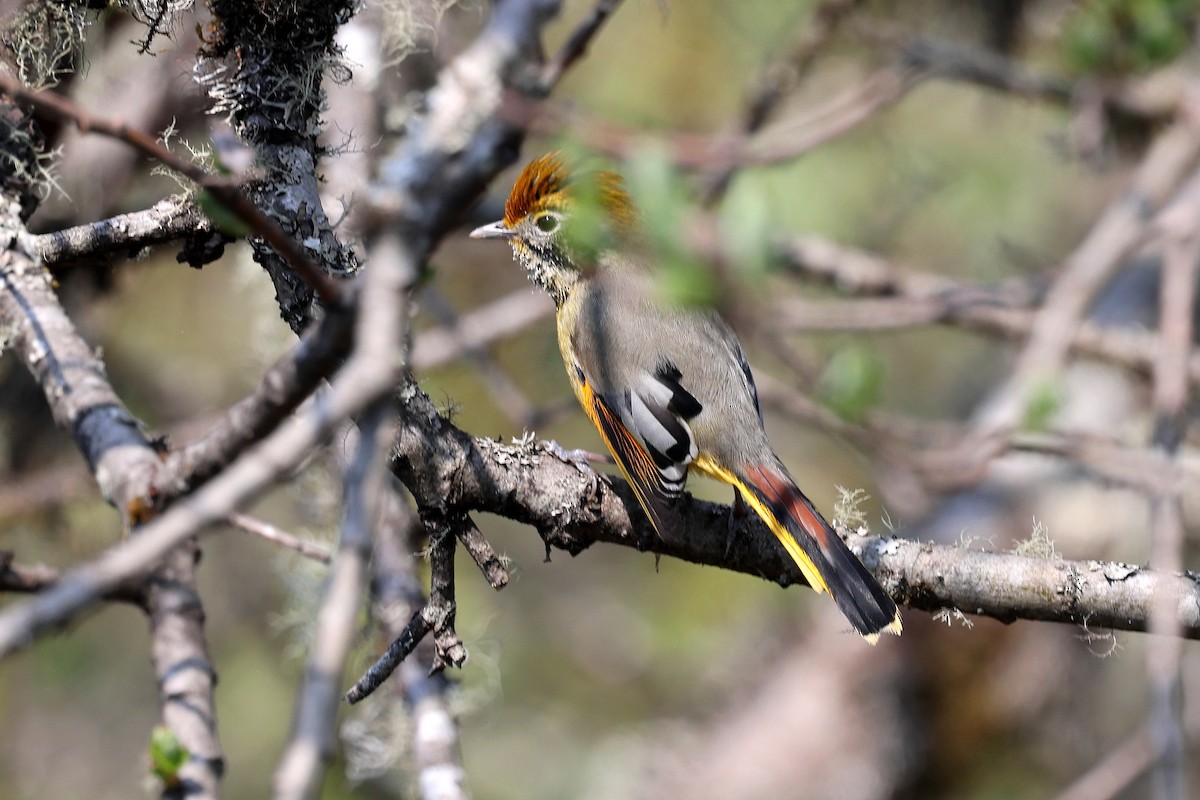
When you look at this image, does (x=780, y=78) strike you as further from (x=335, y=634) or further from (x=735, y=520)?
(x=335, y=634)

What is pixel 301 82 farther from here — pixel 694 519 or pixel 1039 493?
pixel 1039 493

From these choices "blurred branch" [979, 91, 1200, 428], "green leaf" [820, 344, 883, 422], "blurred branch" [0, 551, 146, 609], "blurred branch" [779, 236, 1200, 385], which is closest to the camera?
"blurred branch" [0, 551, 146, 609]

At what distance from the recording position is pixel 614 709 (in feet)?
27.0

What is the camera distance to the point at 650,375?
12.3 ft

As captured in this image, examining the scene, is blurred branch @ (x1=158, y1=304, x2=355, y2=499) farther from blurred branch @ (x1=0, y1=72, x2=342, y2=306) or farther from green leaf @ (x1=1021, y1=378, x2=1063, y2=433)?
green leaf @ (x1=1021, y1=378, x2=1063, y2=433)

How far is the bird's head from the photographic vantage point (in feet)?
12.9

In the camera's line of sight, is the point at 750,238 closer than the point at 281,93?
Yes

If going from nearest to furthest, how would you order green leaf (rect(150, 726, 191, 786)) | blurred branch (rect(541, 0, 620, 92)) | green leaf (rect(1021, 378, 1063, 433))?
blurred branch (rect(541, 0, 620, 92)) → green leaf (rect(150, 726, 191, 786)) → green leaf (rect(1021, 378, 1063, 433))

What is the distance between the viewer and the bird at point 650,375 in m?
2.95

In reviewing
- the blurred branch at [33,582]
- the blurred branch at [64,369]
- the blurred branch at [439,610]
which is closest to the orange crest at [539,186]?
the blurred branch at [64,369]

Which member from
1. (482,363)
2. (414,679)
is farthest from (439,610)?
(482,363)

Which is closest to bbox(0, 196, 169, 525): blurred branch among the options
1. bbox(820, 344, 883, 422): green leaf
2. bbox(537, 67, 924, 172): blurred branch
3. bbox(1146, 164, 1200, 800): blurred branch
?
bbox(537, 67, 924, 172): blurred branch

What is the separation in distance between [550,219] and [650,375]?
28.7 inches

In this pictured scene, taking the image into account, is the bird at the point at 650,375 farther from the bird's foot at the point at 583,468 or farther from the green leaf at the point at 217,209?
the green leaf at the point at 217,209
